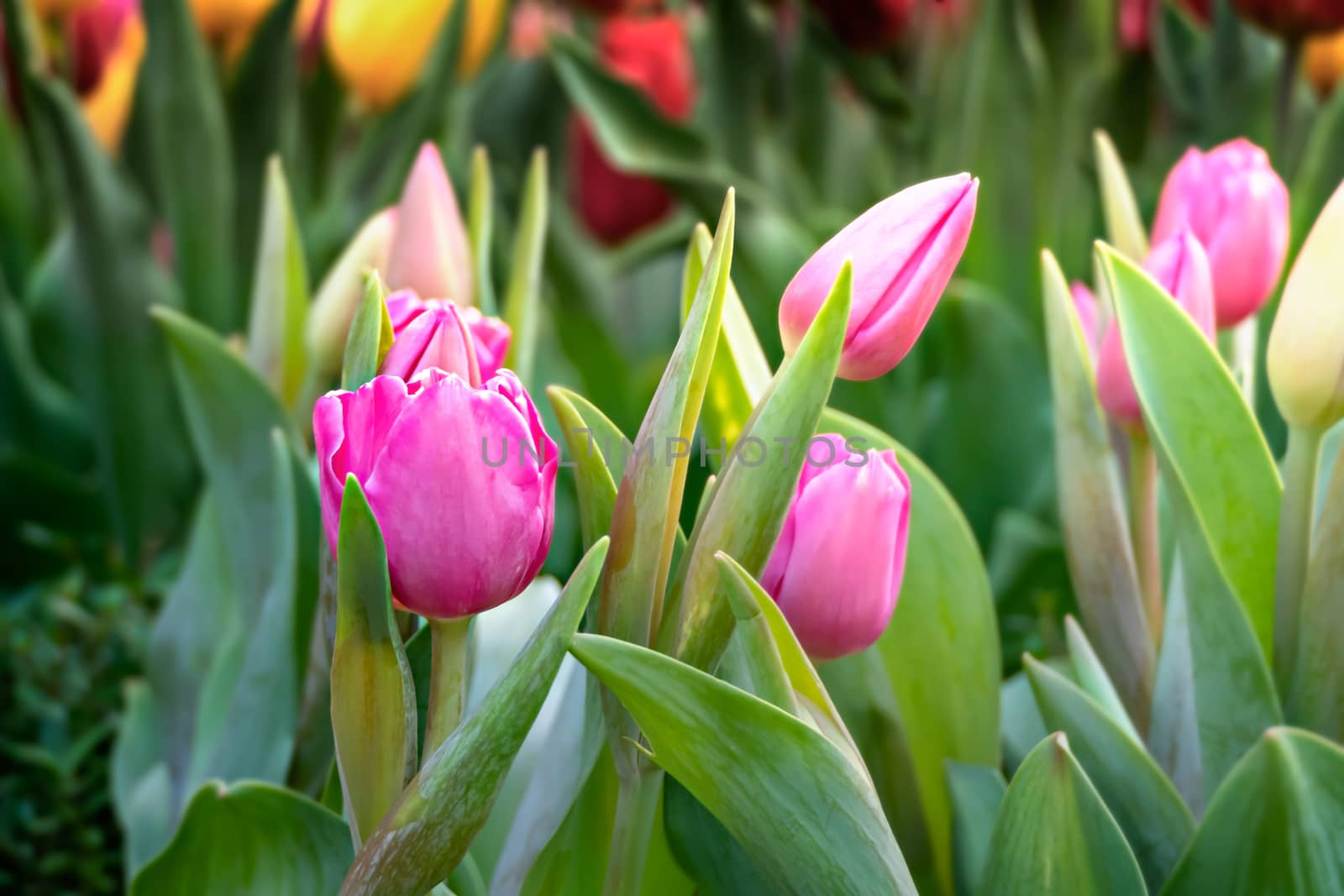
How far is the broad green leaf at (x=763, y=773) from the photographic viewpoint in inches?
11.9

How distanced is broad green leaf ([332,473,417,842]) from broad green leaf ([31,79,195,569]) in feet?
2.06

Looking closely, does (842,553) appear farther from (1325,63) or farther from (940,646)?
(1325,63)

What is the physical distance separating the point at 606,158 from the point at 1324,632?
0.93m

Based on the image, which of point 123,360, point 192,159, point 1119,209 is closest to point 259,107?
point 192,159

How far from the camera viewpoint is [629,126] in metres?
1.01

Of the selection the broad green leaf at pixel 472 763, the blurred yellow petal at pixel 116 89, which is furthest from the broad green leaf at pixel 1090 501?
the blurred yellow petal at pixel 116 89

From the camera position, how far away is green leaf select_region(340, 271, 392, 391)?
0.33m

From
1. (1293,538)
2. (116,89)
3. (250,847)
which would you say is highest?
(116,89)

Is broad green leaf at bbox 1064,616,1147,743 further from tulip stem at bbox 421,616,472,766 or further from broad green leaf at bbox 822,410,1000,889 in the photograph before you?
tulip stem at bbox 421,616,472,766

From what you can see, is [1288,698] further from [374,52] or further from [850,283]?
[374,52]

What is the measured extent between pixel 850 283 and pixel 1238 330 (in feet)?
1.03

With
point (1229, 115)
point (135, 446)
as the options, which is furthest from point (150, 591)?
point (1229, 115)

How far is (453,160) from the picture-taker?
1.00m

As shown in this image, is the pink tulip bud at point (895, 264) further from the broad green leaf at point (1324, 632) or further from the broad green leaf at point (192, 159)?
the broad green leaf at point (192, 159)
